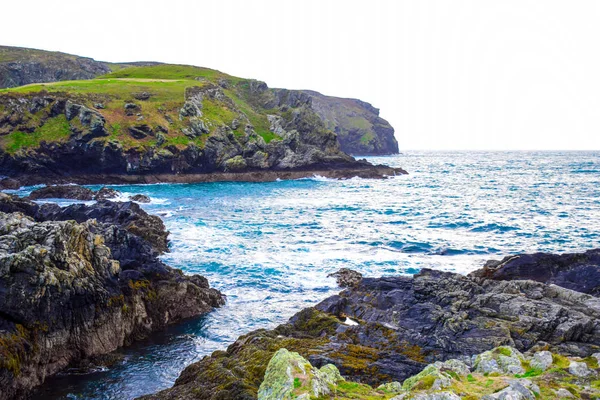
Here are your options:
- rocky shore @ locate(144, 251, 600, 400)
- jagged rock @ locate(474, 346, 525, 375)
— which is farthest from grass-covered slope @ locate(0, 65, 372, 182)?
jagged rock @ locate(474, 346, 525, 375)

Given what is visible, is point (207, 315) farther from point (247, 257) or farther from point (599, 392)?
point (599, 392)

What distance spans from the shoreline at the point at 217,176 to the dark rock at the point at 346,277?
67.8 meters

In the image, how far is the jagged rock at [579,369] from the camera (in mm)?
9038

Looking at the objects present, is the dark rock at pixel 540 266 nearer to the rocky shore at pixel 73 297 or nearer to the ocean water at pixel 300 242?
the ocean water at pixel 300 242

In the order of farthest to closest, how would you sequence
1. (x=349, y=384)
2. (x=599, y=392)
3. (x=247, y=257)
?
(x=247, y=257), (x=349, y=384), (x=599, y=392)

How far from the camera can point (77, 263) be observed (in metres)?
17.6

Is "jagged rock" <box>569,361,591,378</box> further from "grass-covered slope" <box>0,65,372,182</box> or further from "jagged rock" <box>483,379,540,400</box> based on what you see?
"grass-covered slope" <box>0,65,372,182</box>

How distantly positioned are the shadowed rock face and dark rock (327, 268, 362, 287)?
7.14 meters

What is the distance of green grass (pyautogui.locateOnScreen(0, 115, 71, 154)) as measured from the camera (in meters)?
78.1

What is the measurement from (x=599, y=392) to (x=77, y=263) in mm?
18004

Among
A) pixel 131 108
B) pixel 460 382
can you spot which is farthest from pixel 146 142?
pixel 460 382

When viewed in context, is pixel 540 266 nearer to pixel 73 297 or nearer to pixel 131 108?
pixel 73 297

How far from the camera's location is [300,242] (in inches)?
1451

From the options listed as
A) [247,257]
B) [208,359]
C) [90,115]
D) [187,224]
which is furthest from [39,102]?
[208,359]
